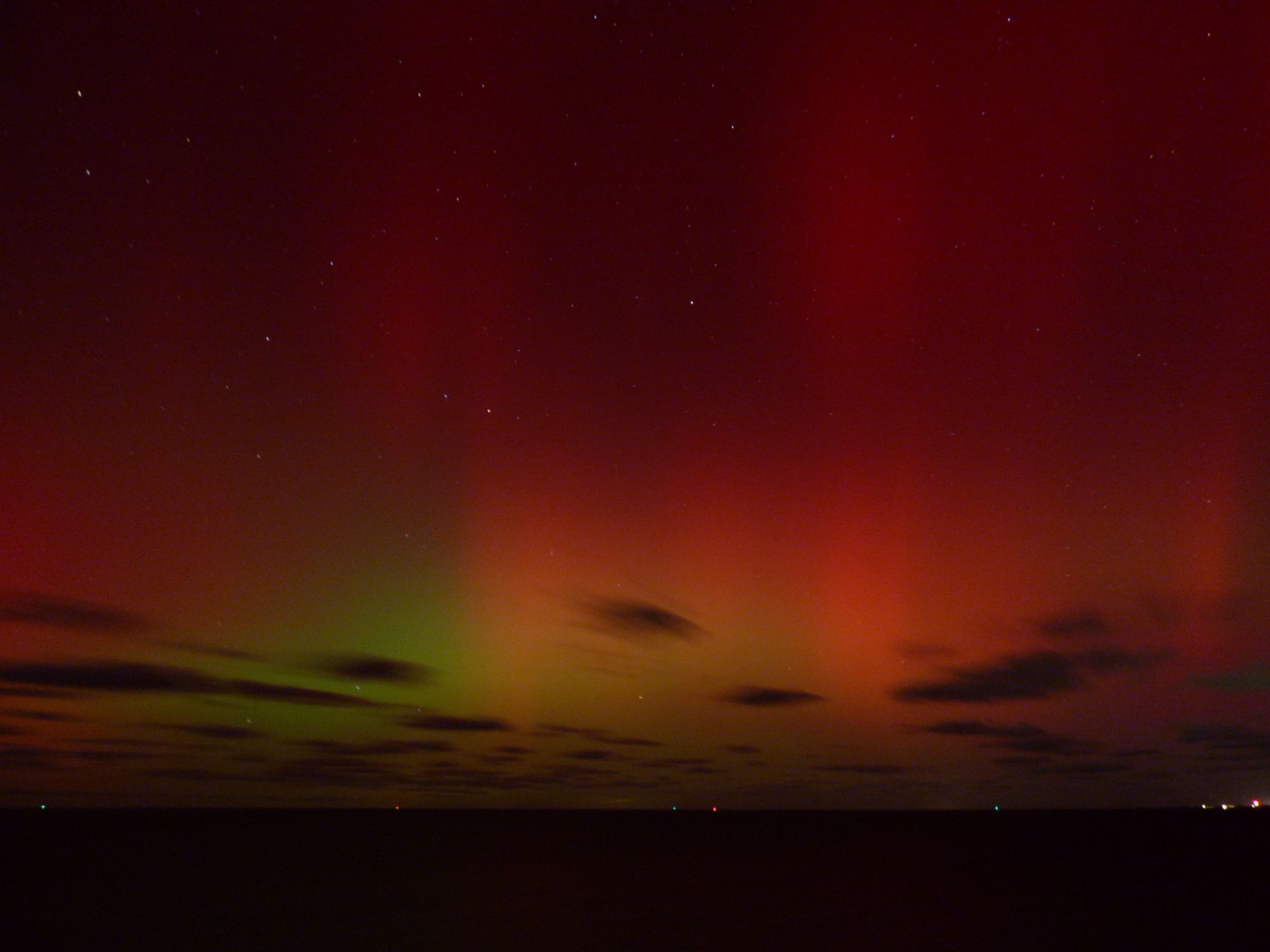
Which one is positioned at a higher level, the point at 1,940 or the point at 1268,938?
the point at 1268,938

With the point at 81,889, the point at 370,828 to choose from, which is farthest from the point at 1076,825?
the point at 81,889

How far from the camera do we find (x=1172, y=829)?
103000mm

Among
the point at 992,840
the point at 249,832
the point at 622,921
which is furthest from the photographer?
the point at 249,832

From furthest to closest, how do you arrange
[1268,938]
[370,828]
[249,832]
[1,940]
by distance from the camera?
1. [370,828]
2. [249,832]
3. [1,940]
4. [1268,938]

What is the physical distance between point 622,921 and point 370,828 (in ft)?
303

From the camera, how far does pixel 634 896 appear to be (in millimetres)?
32562

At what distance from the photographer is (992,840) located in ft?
260

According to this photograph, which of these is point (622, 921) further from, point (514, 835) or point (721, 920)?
point (514, 835)

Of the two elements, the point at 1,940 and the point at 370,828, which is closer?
the point at 1,940

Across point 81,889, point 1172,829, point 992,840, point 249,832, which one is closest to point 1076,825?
point 1172,829

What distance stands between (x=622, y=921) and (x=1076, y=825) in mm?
120168

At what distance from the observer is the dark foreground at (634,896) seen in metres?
23.2

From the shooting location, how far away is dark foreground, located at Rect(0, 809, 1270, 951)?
23250 millimetres

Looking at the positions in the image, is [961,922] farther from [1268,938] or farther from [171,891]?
[171,891]
